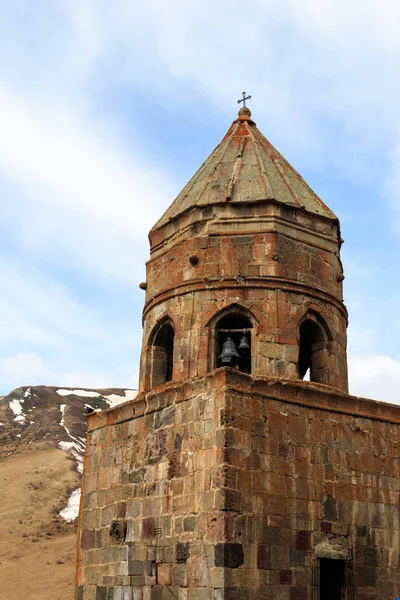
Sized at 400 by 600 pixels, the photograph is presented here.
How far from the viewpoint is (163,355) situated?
1128cm

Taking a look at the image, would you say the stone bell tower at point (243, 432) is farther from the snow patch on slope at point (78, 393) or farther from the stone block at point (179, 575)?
the snow patch on slope at point (78, 393)

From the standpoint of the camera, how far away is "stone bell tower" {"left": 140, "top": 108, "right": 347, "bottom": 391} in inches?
409

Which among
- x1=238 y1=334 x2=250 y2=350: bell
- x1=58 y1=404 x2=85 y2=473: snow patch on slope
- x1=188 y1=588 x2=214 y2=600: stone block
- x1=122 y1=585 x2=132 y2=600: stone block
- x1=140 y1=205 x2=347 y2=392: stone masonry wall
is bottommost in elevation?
x1=122 y1=585 x2=132 y2=600: stone block

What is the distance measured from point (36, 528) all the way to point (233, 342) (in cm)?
2479

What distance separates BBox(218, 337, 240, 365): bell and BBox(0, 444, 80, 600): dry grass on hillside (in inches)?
732

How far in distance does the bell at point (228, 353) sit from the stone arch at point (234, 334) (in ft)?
0.19

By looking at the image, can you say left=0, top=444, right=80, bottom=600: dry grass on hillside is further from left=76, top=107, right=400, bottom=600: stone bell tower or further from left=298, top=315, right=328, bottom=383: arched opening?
left=298, top=315, right=328, bottom=383: arched opening

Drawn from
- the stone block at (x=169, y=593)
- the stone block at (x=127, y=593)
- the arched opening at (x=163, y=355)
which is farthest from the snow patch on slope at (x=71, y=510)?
the stone block at (x=169, y=593)

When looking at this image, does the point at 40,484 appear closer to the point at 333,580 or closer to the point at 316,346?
the point at 316,346

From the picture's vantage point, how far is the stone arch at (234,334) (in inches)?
405

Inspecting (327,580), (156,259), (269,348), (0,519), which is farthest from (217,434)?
(0,519)

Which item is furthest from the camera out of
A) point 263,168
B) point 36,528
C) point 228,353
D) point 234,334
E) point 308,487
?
point 36,528

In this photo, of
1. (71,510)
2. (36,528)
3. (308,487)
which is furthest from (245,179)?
(71,510)

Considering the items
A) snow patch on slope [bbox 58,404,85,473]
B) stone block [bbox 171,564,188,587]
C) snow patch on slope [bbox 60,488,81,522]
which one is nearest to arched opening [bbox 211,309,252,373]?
stone block [bbox 171,564,188,587]
